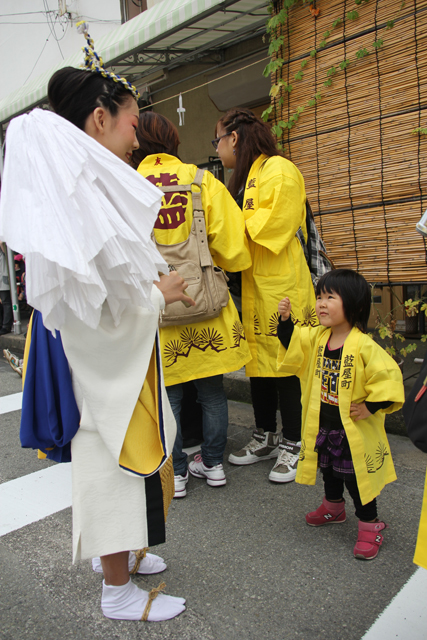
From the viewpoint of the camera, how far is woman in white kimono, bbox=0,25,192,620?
1270 mm

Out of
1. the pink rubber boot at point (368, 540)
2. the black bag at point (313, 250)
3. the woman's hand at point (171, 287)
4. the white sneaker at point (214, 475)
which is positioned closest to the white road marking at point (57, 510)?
the pink rubber boot at point (368, 540)

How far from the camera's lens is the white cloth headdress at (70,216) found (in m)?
1.24

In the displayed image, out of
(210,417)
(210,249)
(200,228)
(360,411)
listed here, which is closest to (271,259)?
(210,249)

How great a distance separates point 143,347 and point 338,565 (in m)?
1.28

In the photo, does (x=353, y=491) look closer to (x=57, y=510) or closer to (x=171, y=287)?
(x=171, y=287)

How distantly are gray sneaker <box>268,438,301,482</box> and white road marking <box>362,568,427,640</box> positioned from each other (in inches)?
37.2

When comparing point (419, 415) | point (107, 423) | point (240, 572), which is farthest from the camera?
point (240, 572)

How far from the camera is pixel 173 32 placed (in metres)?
4.17

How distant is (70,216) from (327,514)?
5.98 ft

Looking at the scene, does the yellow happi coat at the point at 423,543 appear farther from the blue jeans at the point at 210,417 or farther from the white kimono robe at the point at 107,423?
the blue jeans at the point at 210,417

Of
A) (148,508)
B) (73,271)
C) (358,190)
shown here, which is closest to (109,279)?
(73,271)

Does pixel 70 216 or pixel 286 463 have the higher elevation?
pixel 70 216

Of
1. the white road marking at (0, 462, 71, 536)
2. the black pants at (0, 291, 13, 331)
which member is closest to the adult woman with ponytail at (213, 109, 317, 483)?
the white road marking at (0, 462, 71, 536)

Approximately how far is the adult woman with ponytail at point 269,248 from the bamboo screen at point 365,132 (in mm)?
651
